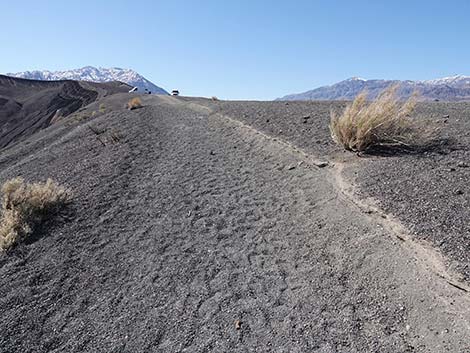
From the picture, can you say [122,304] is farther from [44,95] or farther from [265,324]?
[44,95]

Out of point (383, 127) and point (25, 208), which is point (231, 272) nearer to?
point (25, 208)

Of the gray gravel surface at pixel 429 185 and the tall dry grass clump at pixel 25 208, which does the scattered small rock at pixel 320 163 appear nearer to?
the gray gravel surface at pixel 429 185

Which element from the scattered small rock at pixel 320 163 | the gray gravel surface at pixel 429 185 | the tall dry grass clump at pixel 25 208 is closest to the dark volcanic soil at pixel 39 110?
the tall dry grass clump at pixel 25 208

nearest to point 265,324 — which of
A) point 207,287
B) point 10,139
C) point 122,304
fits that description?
point 207,287

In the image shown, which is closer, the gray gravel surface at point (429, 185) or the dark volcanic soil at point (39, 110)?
the gray gravel surface at point (429, 185)

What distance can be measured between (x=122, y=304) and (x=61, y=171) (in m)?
6.82

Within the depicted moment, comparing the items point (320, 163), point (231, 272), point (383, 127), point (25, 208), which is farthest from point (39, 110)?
point (231, 272)

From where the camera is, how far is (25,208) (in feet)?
24.9

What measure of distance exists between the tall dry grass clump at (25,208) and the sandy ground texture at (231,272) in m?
0.24

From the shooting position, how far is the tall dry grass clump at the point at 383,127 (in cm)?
824

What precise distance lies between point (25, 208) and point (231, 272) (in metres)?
4.42

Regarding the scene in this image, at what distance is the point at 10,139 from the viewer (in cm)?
4097

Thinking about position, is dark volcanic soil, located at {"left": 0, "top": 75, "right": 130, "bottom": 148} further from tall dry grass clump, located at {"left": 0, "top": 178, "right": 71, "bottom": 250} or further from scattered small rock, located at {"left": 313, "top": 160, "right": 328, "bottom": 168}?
scattered small rock, located at {"left": 313, "top": 160, "right": 328, "bottom": 168}

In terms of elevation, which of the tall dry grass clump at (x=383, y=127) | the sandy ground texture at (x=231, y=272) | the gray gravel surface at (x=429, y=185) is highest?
the tall dry grass clump at (x=383, y=127)
